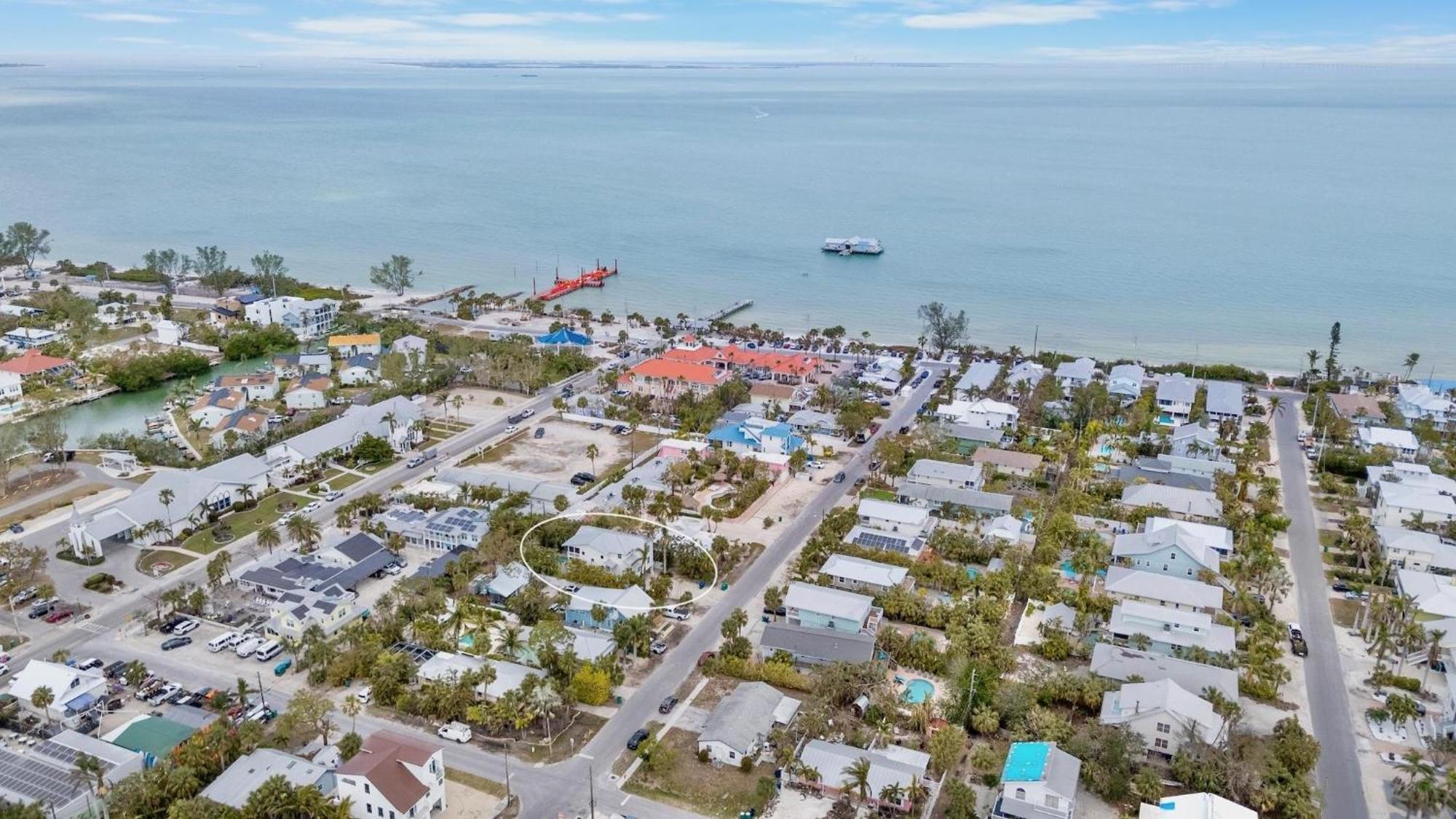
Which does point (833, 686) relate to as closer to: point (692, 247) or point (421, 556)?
point (421, 556)

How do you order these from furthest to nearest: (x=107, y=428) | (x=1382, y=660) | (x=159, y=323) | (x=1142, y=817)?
(x=159, y=323), (x=107, y=428), (x=1382, y=660), (x=1142, y=817)

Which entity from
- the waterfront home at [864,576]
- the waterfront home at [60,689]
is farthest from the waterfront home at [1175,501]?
the waterfront home at [60,689]

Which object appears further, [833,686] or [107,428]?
[107,428]

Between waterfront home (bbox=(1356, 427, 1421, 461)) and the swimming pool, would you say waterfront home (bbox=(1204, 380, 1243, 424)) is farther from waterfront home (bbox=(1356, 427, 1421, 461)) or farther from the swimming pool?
A: the swimming pool

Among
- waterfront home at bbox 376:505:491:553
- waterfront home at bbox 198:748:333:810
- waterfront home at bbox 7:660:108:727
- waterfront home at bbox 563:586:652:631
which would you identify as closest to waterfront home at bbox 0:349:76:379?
waterfront home at bbox 376:505:491:553

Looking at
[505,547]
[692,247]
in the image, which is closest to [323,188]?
[692,247]

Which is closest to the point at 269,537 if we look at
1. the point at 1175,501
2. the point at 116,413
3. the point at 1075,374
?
the point at 116,413
